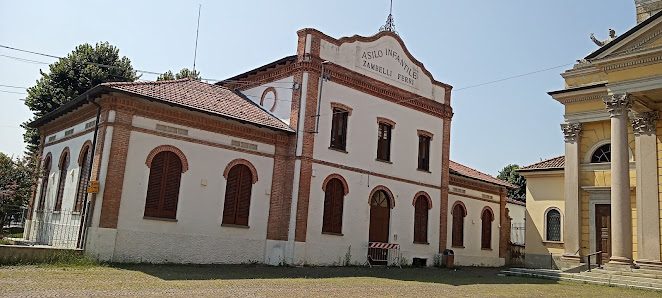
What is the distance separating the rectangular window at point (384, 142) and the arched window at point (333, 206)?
2777 mm

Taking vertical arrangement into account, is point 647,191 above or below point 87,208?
above

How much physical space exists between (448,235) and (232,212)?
1192 centimetres

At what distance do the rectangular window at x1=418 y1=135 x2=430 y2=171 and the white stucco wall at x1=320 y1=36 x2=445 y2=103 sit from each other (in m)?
2.05

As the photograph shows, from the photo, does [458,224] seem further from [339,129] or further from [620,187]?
[620,187]

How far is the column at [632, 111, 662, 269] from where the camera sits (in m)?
17.2

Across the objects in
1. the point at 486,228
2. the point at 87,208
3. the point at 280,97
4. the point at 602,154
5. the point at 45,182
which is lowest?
the point at 87,208

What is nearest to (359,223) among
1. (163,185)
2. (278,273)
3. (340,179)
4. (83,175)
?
(340,179)

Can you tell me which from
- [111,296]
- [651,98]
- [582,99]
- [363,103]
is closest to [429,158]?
[363,103]

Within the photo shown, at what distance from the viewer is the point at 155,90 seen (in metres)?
16.9

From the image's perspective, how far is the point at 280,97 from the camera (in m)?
20.7

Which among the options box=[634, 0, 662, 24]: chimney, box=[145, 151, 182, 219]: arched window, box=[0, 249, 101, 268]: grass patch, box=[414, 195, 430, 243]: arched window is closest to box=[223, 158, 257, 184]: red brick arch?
box=[145, 151, 182, 219]: arched window

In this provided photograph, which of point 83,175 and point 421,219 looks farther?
point 421,219

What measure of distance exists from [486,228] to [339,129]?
40.5ft

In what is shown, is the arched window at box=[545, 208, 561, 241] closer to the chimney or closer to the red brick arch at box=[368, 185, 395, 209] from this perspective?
the red brick arch at box=[368, 185, 395, 209]
